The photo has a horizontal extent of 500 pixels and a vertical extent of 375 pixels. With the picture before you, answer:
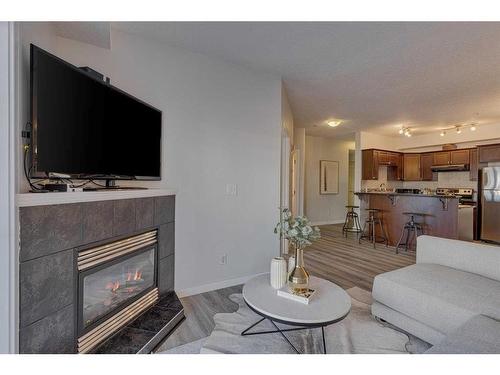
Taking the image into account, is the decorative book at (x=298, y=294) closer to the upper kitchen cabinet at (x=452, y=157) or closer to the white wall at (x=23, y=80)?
the white wall at (x=23, y=80)

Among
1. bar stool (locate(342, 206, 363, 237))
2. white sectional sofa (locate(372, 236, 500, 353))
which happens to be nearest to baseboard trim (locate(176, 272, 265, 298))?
white sectional sofa (locate(372, 236, 500, 353))

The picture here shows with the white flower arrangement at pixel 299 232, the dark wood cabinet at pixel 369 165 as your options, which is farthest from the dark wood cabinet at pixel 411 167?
the white flower arrangement at pixel 299 232

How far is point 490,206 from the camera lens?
5.11 m

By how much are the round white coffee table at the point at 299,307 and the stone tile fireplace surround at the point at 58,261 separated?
78 centimetres

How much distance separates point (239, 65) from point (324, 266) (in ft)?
9.61

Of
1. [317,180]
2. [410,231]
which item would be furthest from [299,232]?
[317,180]

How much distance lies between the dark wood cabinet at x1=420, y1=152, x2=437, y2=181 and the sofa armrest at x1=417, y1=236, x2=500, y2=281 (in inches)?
210

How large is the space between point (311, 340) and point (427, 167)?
22.1 ft

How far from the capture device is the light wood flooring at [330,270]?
197cm

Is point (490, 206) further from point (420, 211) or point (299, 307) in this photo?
point (299, 307)

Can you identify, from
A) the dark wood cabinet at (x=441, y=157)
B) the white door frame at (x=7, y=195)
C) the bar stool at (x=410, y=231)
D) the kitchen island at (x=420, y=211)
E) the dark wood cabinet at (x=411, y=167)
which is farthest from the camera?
the dark wood cabinet at (x=411, y=167)

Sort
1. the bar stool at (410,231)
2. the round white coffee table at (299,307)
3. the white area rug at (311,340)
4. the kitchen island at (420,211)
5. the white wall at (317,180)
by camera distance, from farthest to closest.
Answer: the white wall at (317,180)
the bar stool at (410,231)
the kitchen island at (420,211)
the white area rug at (311,340)
the round white coffee table at (299,307)

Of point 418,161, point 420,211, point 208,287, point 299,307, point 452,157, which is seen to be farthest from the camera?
point 418,161
